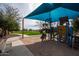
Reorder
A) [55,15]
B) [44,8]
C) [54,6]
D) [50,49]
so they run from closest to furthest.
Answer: [54,6], [50,49], [44,8], [55,15]

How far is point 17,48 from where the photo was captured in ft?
12.5

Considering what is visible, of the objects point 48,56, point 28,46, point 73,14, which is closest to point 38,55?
point 48,56

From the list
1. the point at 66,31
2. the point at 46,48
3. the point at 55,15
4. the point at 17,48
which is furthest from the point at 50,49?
the point at 55,15

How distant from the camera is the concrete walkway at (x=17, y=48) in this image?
3.49 m

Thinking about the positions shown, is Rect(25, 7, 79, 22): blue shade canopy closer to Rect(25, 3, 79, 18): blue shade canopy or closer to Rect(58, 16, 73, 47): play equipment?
Rect(58, 16, 73, 47): play equipment

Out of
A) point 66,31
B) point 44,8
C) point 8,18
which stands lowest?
point 66,31

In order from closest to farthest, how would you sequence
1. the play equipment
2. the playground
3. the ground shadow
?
the ground shadow, the playground, the play equipment

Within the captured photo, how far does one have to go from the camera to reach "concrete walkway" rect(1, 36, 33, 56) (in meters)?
3.49

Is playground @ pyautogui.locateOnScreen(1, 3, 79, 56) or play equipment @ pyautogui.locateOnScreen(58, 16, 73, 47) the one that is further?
play equipment @ pyautogui.locateOnScreen(58, 16, 73, 47)

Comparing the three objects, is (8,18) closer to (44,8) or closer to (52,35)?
(44,8)

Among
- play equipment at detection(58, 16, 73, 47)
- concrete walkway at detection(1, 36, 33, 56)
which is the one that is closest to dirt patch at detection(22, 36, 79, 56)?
concrete walkway at detection(1, 36, 33, 56)

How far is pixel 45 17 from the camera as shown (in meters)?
4.31

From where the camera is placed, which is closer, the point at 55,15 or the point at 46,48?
the point at 46,48

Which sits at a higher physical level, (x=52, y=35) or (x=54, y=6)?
(x=54, y=6)
